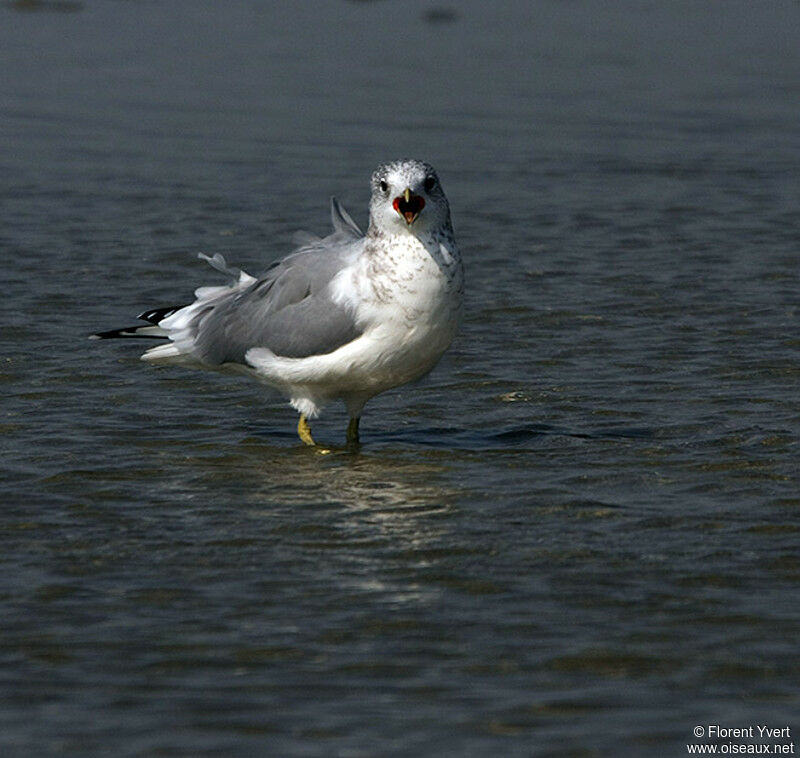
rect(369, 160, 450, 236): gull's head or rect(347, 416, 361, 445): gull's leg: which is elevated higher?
rect(369, 160, 450, 236): gull's head

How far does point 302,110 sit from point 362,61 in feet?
10.7

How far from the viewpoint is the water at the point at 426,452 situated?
20.1ft

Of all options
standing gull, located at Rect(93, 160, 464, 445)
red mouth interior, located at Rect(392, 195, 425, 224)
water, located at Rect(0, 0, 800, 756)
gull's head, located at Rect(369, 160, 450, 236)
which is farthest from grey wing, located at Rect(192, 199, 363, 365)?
water, located at Rect(0, 0, 800, 756)

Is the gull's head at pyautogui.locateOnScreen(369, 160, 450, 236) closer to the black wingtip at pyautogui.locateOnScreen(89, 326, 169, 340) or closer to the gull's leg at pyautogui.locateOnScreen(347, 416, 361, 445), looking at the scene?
the gull's leg at pyautogui.locateOnScreen(347, 416, 361, 445)

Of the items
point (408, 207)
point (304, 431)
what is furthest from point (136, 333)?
point (408, 207)

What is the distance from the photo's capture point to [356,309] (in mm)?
8859

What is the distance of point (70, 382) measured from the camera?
34.1ft

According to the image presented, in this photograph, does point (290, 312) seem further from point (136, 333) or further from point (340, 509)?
point (340, 509)

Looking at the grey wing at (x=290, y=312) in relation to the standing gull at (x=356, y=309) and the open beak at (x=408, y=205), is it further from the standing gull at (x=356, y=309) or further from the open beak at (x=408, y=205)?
the open beak at (x=408, y=205)

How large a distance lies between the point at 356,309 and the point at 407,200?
57 centimetres

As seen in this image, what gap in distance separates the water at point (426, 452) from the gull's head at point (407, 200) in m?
1.19

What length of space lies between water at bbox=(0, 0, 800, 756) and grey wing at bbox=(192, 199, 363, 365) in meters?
0.53

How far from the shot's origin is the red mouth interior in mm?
8680

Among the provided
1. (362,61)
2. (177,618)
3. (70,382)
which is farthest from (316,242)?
(362,61)
